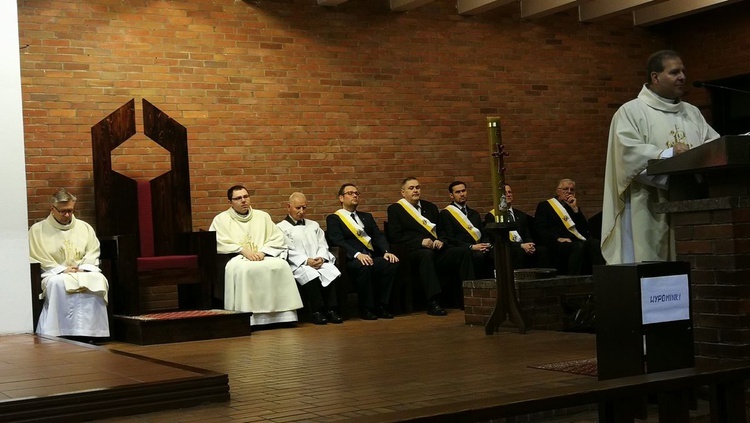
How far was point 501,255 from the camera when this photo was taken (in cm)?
688

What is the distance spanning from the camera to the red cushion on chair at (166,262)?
321 inches

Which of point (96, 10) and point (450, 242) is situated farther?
point (450, 242)

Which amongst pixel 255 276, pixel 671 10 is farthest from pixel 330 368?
pixel 671 10

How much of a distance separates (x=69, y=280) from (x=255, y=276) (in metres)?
1.54

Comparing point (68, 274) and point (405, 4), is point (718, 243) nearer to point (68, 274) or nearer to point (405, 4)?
point (68, 274)

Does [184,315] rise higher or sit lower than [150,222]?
lower

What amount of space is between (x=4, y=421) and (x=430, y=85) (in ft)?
24.1

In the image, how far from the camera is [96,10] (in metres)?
9.08

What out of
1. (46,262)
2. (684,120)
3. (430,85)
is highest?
(430,85)

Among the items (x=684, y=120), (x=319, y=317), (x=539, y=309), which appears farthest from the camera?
(x=319, y=317)

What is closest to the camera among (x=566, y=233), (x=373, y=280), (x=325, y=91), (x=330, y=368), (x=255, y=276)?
(x=330, y=368)

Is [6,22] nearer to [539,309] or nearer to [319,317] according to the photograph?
[319,317]

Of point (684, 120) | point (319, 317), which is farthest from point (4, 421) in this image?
point (319, 317)

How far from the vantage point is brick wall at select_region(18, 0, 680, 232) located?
29.2ft
